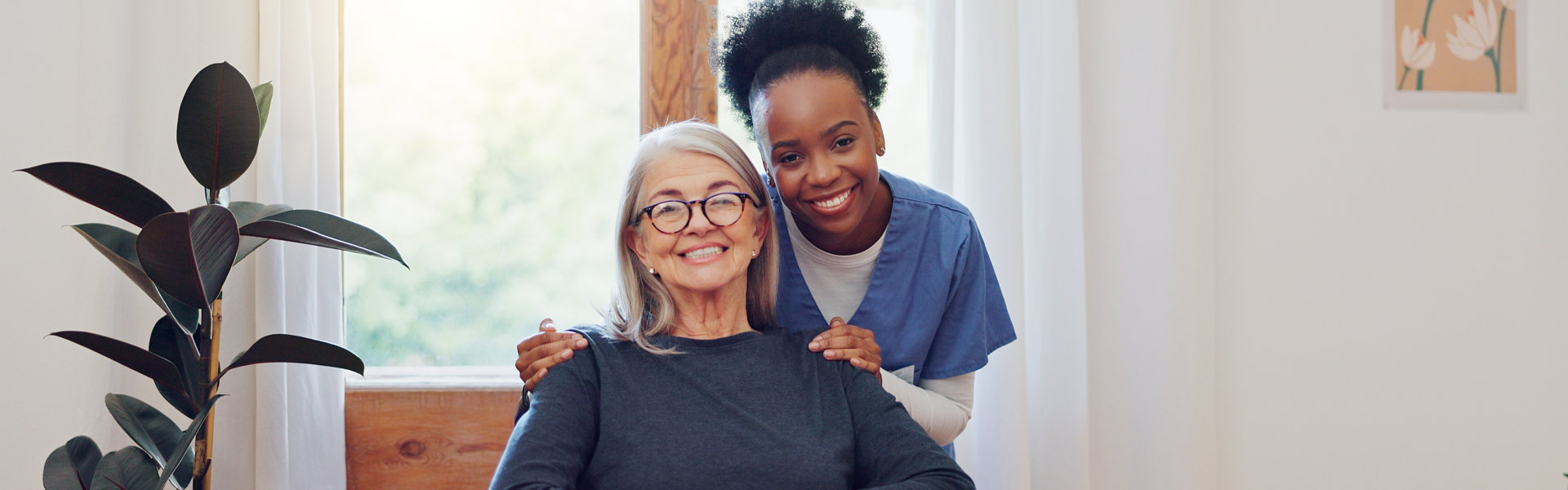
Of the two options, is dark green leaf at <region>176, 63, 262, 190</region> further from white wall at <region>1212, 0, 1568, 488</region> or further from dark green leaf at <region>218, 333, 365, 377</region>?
white wall at <region>1212, 0, 1568, 488</region>

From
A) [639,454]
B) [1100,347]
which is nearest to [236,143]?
[639,454]

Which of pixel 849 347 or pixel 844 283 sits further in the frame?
pixel 844 283

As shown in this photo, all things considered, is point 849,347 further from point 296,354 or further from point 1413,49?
point 1413,49

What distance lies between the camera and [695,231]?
1.37m

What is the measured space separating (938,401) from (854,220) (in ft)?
1.10

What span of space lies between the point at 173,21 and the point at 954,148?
1.67 meters

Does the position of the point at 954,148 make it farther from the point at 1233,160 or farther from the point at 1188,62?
the point at 1233,160

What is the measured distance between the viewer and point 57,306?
1812 mm

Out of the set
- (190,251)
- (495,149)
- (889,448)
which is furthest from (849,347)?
(495,149)

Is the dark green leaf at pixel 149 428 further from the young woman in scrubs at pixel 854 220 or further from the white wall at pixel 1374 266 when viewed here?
the white wall at pixel 1374 266

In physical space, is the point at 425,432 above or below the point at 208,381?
below

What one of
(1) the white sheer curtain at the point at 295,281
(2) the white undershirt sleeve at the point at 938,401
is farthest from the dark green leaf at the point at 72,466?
(2) the white undershirt sleeve at the point at 938,401

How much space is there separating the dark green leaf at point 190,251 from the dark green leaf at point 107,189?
10cm

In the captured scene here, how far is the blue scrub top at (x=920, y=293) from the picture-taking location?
1.62 metres
